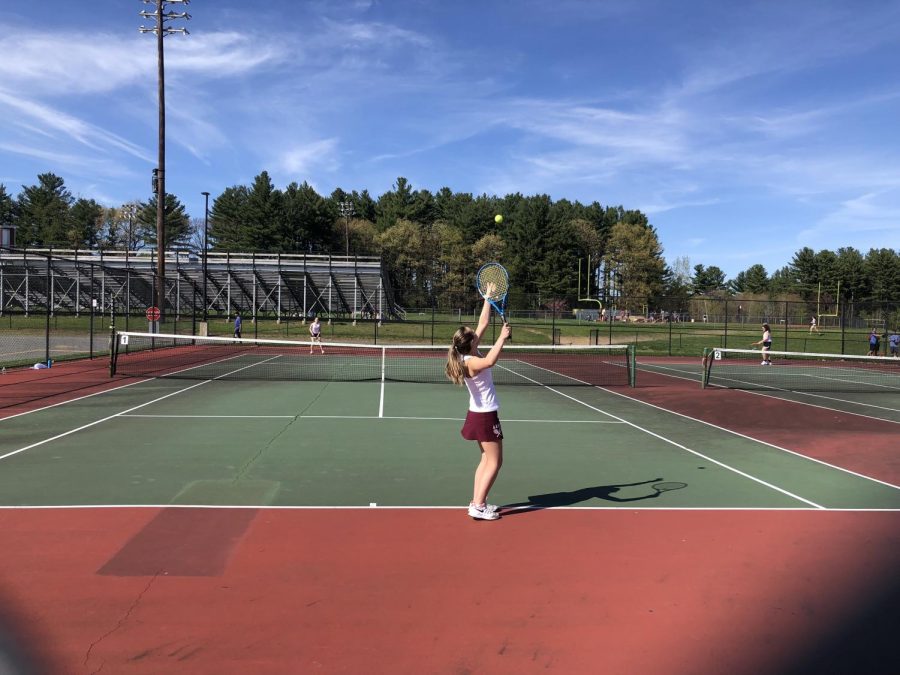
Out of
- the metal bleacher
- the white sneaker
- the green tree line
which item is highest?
the green tree line

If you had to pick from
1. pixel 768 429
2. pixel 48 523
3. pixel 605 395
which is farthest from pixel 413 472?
pixel 605 395

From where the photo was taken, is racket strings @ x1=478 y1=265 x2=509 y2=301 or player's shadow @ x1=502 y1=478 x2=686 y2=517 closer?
player's shadow @ x1=502 y1=478 x2=686 y2=517

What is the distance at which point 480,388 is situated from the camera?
575 cm

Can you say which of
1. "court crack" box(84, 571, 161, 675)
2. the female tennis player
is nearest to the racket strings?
the female tennis player

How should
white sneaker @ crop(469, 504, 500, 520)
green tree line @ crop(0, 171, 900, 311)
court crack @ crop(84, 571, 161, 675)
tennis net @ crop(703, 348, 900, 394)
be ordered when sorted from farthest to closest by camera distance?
green tree line @ crop(0, 171, 900, 311) < tennis net @ crop(703, 348, 900, 394) < white sneaker @ crop(469, 504, 500, 520) < court crack @ crop(84, 571, 161, 675)

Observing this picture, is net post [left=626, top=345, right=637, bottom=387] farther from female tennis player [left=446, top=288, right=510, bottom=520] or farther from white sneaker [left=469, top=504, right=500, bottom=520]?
female tennis player [left=446, top=288, right=510, bottom=520]

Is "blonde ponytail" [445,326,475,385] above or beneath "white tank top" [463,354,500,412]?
above

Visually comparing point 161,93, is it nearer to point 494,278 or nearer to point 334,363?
point 334,363

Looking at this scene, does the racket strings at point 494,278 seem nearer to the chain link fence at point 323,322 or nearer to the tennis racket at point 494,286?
the tennis racket at point 494,286

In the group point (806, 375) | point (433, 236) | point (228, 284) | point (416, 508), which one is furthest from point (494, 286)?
point (433, 236)

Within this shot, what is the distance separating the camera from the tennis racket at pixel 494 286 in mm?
6004

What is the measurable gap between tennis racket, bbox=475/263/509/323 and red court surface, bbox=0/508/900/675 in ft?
7.00

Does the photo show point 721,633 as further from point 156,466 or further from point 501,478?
point 156,466

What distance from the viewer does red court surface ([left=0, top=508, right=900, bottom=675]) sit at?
3678mm
